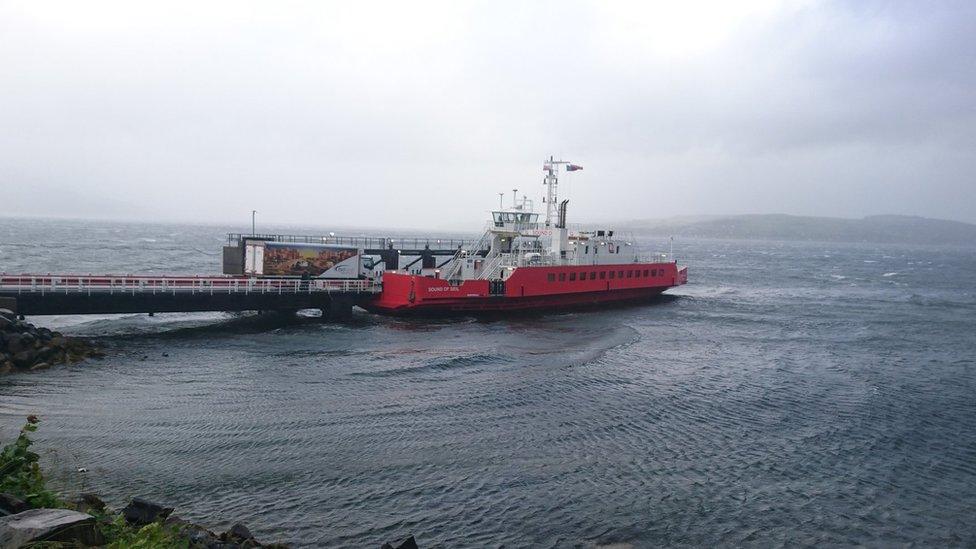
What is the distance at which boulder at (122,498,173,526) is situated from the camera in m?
12.0

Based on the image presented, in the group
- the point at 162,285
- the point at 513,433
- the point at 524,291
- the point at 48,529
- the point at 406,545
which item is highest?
the point at 162,285

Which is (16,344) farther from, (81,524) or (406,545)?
(406,545)

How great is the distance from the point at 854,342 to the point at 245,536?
35.6 metres

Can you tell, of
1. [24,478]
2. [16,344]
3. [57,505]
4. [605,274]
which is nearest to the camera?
[57,505]

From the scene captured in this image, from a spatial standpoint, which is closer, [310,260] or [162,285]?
[162,285]

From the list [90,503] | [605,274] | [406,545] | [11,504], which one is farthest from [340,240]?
A: [11,504]

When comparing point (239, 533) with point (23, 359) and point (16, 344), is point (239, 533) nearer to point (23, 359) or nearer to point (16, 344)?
point (23, 359)

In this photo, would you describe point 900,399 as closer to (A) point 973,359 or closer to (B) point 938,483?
(B) point 938,483

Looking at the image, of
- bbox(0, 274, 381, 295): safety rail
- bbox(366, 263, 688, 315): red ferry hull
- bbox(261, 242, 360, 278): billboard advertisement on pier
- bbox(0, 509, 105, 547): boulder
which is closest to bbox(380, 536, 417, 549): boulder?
bbox(0, 509, 105, 547): boulder

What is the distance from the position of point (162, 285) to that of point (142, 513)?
2367cm

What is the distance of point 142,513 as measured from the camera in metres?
12.2

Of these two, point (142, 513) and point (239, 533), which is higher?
point (142, 513)

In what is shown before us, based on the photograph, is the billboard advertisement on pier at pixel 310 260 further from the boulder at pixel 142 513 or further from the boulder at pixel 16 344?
the boulder at pixel 142 513

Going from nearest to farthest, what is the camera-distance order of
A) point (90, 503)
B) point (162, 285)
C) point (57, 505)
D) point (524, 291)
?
point (57, 505) < point (90, 503) < point (162, 285) < point (524, 291)
